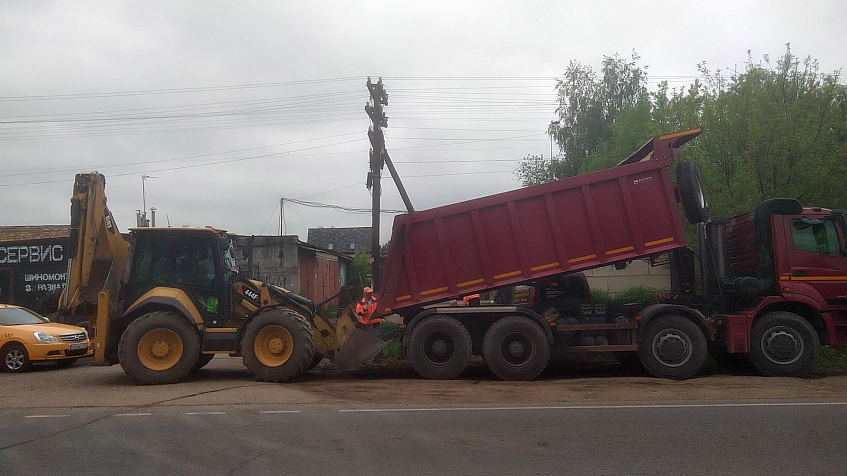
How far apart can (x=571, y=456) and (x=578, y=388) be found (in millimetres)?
4527

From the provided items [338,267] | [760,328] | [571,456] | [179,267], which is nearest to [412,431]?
[571,456]

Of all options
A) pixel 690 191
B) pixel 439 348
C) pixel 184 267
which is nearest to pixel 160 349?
pixel 184 267

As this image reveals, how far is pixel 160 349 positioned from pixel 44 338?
13.6ft

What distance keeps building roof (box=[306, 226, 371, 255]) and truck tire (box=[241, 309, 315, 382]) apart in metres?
48.8

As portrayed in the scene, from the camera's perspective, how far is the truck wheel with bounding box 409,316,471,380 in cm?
1189

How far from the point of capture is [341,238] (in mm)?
62500

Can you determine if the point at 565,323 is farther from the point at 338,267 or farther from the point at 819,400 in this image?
the point at 338,267

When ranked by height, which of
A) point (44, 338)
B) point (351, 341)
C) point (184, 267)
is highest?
point (184, 267)

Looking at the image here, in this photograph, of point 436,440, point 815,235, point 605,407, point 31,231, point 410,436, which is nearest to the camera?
point 436,440

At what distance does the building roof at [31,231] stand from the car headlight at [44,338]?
13.9 metres

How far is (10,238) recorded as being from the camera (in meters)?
26.9

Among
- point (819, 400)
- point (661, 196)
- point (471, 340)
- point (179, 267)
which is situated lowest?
point (819, 400)

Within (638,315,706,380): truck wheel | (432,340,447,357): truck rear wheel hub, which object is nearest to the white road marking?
(638,315,706,380): truck wheel

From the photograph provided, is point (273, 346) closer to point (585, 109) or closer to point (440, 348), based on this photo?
point (440, 348)
